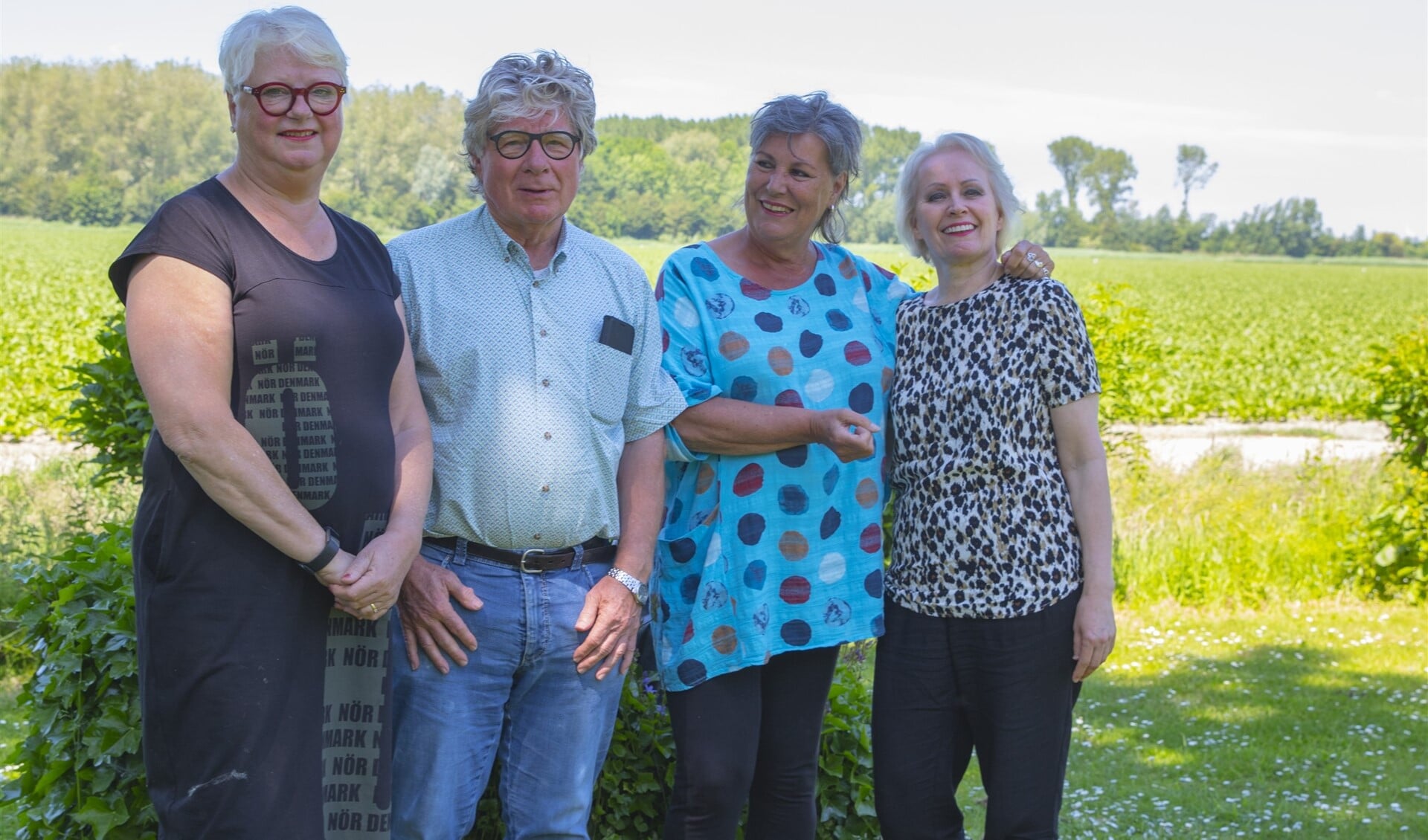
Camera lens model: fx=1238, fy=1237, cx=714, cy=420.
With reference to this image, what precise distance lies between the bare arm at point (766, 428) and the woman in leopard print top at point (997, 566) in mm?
251

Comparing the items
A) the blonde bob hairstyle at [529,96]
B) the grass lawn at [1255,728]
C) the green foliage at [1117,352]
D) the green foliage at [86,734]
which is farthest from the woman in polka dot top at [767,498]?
the green foliage at [1117,352]

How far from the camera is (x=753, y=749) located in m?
2.96

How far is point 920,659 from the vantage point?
303cm

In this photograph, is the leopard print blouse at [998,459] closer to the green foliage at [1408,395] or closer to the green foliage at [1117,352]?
the green foliage at [1117,352]

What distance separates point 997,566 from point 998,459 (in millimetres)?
254

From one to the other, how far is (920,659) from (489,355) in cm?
127

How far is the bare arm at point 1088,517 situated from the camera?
2.94 metres

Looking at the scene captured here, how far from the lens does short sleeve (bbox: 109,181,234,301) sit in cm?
219

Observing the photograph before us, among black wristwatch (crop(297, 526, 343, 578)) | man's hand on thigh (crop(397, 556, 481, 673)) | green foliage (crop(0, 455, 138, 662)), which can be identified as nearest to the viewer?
black wristwatch (crop(297, 526, 343, 578))

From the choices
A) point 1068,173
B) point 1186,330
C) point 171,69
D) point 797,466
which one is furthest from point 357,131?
point 1068,173

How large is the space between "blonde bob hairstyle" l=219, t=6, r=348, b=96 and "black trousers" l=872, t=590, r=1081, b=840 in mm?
1847

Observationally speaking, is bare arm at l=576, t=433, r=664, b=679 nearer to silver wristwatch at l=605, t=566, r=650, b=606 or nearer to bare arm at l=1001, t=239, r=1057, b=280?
silver wristwatch at l=605, t=566, r=650, b=606

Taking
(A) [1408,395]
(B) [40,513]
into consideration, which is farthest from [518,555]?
(A) [1408,395]

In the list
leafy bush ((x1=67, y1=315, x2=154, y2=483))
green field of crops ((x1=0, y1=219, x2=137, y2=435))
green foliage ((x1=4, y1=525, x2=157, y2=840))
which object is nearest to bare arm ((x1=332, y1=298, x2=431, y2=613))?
green foliage ((x1=4, y1=525, x2=157, y2=840))
